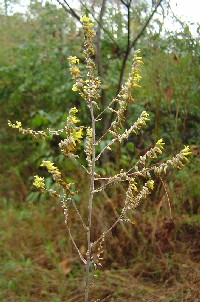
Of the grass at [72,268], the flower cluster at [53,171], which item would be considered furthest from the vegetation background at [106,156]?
the flower cluster at [53,171]

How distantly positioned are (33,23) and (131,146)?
7.03ft

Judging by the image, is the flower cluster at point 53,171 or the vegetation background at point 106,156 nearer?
the flower cluster at point 53,171

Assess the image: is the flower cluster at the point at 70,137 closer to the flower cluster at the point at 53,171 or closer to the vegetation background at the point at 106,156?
the flower cluster at the point at 53,171

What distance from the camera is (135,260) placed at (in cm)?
371

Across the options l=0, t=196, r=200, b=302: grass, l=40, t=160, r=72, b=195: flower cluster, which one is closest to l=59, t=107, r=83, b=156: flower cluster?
l=40, t=160, r=72, b=195: flower cluster

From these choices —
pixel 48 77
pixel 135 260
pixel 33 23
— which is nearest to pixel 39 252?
pixel 135 260

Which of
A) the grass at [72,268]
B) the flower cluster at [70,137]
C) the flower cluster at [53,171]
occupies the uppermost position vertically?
the flower cluster at [70,137]

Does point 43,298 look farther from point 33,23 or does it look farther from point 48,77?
point 33,23

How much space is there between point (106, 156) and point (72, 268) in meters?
1.41

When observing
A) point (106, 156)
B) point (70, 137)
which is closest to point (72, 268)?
point (106, 156)

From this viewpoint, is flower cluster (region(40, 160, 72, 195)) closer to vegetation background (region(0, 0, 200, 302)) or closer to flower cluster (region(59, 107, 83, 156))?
flower cluster (region(59, 107, 83, 156))

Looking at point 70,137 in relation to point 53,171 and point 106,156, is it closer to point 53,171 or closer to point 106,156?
point 53,171

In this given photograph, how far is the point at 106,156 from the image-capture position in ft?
15.5

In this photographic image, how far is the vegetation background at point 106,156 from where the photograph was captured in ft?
11.4
